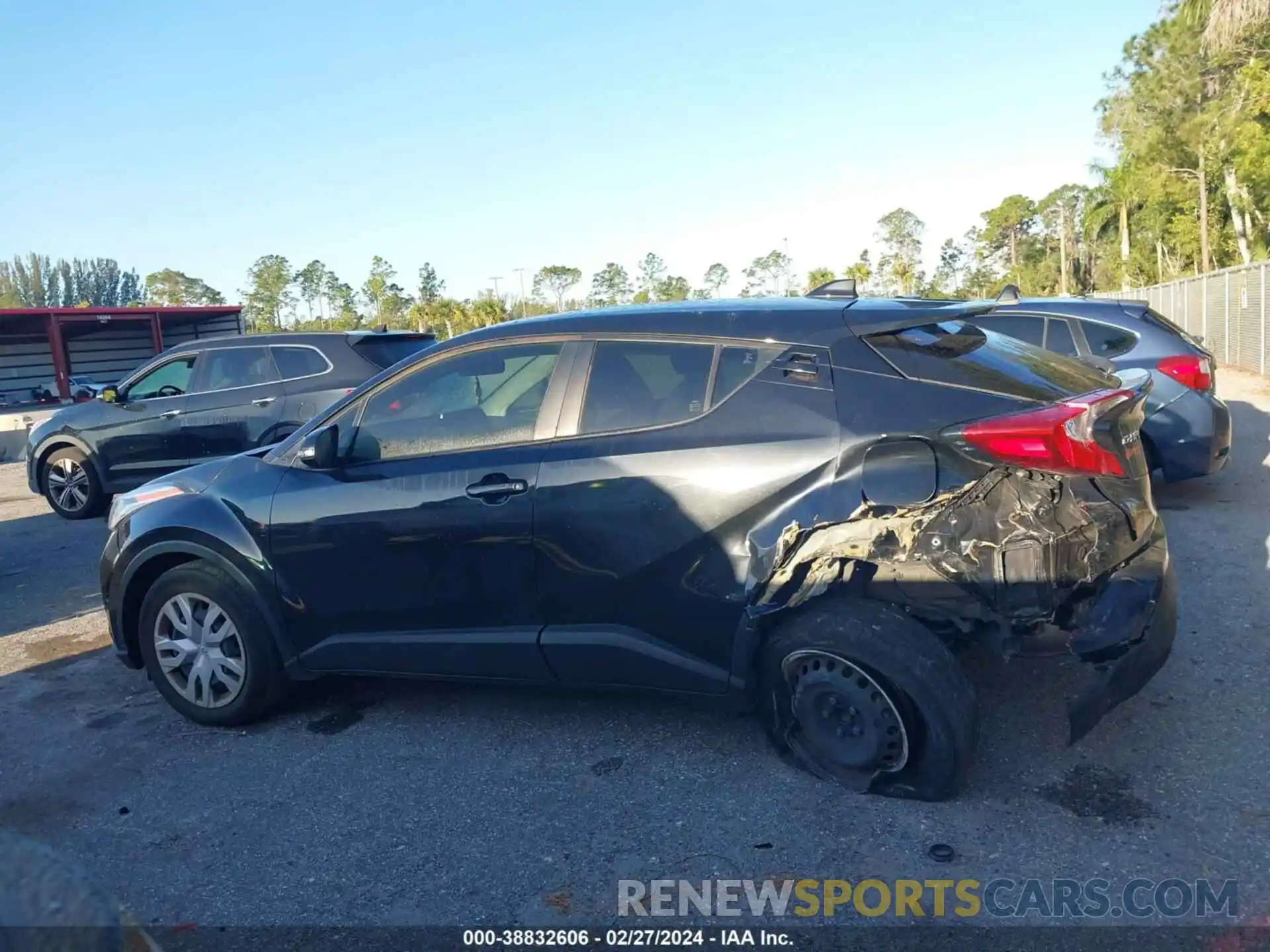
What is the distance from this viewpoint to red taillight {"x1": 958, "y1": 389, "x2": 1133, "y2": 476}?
128 inches

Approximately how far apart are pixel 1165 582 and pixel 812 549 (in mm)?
1376

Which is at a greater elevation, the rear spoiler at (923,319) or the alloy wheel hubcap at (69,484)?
the rear spoiler at (923,319)

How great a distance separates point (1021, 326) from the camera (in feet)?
25.9

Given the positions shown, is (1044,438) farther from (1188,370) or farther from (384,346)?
(384,346)

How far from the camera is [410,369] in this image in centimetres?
433

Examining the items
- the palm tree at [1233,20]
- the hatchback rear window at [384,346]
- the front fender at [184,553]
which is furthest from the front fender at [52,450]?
the palm tree at [1233,20]

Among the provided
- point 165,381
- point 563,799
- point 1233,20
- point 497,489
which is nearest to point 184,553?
point 497,489

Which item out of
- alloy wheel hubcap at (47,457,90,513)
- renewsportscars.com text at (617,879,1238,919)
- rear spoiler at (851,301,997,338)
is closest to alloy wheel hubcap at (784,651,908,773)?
renewsportscars.com text at (617,879,1238,919)

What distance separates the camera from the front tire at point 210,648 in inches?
173

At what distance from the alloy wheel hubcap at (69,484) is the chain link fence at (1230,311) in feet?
46.2

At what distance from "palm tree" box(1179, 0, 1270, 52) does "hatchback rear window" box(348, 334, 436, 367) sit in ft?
84.2

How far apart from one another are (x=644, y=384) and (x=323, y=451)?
4.80 ft

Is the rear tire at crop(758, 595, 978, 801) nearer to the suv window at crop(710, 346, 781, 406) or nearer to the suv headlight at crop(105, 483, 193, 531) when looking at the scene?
the suv window at crop(710, 346, 781, 406)

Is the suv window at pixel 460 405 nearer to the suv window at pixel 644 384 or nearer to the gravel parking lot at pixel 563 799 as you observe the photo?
the suv window at pixel 644 384
